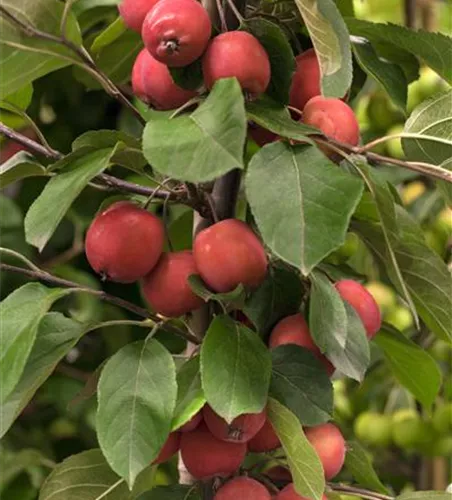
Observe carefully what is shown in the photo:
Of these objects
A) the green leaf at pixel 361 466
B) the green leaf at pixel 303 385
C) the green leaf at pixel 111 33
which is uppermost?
the green leaf at pixel 111 33

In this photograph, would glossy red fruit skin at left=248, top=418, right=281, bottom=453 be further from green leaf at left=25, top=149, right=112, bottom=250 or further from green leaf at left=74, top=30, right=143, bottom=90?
green leaf at left=74, top=30, right=143, bottom=90

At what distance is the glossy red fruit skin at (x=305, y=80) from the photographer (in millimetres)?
556

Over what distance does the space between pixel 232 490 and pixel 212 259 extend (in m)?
0.12

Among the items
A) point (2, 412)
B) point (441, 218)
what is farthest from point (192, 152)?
point (441, 218)

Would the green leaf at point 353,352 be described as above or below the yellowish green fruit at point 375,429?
above

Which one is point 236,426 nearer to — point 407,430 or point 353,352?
point 353,352

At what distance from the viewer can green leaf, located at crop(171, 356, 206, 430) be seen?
1.65 feet

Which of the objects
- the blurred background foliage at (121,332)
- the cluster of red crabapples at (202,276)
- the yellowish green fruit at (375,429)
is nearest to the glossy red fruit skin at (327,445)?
the cluster of red crabapples at (202,276)

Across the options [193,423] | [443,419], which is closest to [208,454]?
[193,423]

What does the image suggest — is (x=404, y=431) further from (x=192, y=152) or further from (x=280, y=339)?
(x=192, y=152)

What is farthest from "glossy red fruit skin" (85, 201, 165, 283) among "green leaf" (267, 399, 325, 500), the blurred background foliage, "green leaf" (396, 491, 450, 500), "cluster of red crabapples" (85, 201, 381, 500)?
the blurred background foliage

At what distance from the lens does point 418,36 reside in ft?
1.99

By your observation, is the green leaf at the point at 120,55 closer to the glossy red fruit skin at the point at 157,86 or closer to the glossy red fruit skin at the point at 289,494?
the glossy red fruit skin at the point at 157,86

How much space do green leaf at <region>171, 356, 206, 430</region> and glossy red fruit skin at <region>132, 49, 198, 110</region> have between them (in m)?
0.14
